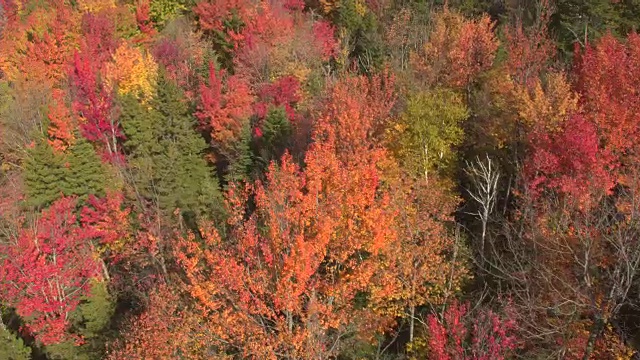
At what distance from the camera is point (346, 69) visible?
46125 millimetres

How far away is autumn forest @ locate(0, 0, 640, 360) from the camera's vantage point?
1975cm

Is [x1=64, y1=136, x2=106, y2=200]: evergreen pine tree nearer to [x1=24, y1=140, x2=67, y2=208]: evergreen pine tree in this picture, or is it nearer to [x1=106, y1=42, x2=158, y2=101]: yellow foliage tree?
[x1=24, y1=140, x2=67, y2=208]: evergreen pine tree

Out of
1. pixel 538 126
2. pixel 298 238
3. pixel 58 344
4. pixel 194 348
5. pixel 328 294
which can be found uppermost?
pixel 538 126

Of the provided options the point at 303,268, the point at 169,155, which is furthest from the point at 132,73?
the point at 303,268

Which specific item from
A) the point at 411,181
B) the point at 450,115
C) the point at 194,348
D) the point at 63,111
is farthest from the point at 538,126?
the point at 63,111

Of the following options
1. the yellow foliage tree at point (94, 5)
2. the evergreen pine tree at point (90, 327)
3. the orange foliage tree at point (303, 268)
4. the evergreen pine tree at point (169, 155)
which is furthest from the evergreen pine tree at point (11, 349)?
the yellow foliage tree at point (94, 5)

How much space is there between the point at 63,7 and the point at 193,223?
35579 millimetres

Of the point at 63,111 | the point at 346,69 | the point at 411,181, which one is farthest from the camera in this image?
the point at 346,69

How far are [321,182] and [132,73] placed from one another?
3070 centimetres

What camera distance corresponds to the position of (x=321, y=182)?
2309 centimetres

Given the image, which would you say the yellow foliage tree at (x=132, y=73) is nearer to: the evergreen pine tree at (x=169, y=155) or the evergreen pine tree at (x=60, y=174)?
the evergreen pine tree at (x=169, y=155)

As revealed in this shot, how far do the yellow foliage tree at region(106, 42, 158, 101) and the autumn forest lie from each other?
0.61ft

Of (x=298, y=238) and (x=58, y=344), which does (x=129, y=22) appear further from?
(x=298, y=238)

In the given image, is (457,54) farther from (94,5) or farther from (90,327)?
(94,5)
